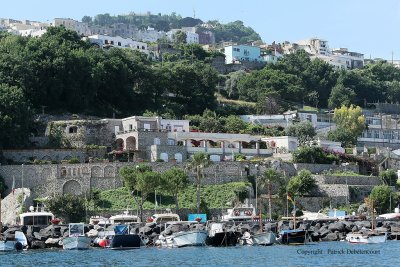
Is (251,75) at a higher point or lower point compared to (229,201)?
higher

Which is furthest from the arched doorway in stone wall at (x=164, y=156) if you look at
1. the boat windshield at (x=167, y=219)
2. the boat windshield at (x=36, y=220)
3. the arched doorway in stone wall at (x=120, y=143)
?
the boat windshield at (x=36, y=220)

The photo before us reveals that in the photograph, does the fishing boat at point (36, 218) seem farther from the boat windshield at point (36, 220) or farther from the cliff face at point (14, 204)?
the cliff face at point (14, 204)

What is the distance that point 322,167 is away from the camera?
312 feet

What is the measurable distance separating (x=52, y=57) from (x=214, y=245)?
3789cm

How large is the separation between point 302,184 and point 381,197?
6.92 meters

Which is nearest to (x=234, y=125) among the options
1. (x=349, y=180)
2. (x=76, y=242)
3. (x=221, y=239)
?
(x=349, y=180)

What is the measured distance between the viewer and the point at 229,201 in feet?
277

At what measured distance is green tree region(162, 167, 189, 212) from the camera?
80125 mm

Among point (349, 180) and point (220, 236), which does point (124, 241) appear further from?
point (349, 180)

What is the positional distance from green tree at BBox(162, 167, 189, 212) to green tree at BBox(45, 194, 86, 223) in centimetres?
678

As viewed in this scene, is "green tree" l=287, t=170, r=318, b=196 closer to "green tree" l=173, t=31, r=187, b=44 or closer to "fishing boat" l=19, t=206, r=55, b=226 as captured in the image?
"fishing boat" l=19, t=206, r=55, b=226

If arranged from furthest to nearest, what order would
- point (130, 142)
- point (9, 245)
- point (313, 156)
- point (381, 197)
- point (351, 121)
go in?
point (351, 121)
point (313, 156)
point (130, 142)
point (381, 197)
point (9, 245)

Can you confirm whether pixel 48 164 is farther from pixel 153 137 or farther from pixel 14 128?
pixel 153 137

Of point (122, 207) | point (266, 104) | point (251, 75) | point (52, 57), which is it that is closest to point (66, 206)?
point (122, 207)
